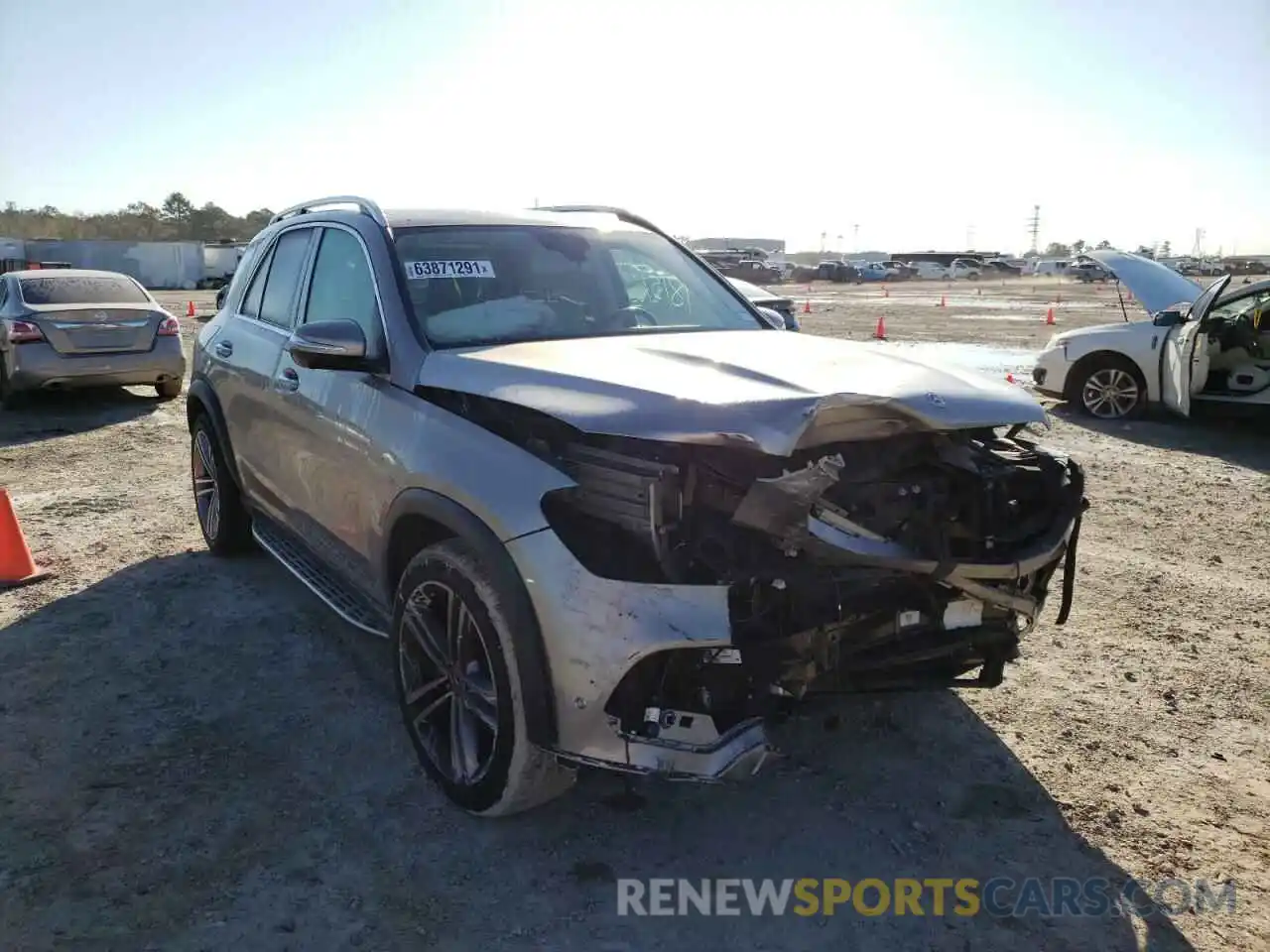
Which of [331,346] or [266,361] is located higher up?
[331,346]

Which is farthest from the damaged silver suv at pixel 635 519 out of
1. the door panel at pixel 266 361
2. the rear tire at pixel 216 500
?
the rear tire at pixel 216 500

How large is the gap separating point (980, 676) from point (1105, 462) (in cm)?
587

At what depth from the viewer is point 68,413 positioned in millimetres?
10641

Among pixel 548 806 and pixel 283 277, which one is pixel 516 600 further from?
pixel 283 277

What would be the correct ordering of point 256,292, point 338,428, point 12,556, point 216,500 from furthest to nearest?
point 216,500
point 12,556
point 256,292
point 338,428

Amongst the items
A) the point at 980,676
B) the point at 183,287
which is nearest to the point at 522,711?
the point at 980,676

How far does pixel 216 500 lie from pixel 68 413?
659 centimetres

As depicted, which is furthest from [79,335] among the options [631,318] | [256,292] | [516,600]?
[516,600]

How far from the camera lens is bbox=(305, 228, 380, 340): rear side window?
369 cm

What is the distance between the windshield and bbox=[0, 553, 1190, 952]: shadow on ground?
1.65 meters

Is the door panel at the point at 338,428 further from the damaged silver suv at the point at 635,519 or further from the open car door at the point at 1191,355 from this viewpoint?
the open car door at the point at 1191,355

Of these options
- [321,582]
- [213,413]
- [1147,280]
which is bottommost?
[321,582]

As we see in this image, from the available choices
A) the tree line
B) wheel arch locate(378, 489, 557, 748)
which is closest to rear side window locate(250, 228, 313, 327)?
wheel arch locate(378, 489, 557, 748)

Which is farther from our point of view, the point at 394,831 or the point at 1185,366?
the point at 1185,366
